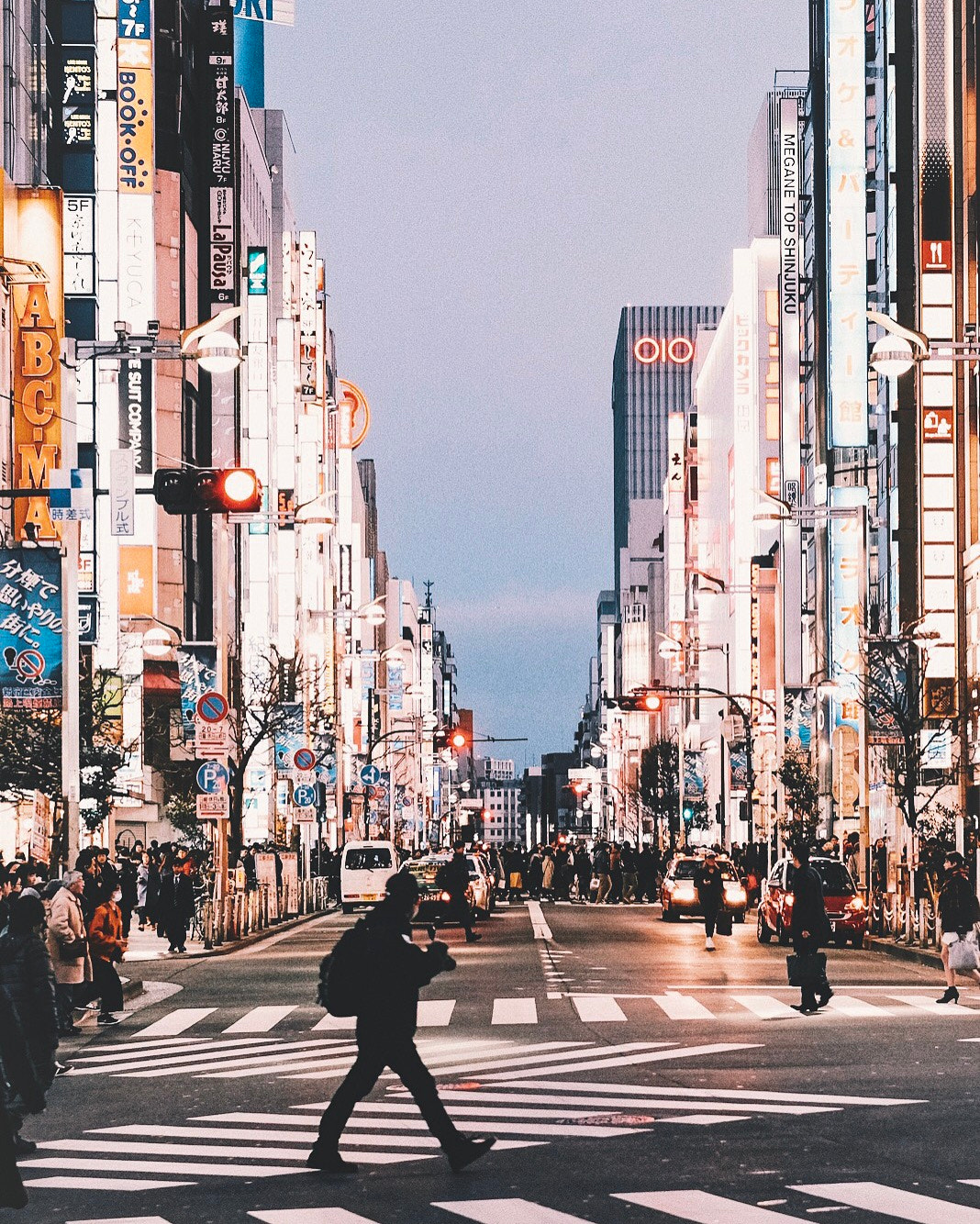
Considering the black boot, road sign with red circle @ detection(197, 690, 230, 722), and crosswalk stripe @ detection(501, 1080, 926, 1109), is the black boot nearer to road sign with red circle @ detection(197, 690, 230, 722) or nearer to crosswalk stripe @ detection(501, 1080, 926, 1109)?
crosswalk stripe @ detection(501, 1080, 926, 1109)

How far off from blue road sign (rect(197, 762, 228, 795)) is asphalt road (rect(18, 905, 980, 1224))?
9588 mm

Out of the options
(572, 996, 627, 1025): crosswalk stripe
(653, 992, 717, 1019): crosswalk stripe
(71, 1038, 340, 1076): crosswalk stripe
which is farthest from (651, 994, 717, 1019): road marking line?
(71, 1038, 340, 1076): crosswalk stripe

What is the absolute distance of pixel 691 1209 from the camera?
10641mm

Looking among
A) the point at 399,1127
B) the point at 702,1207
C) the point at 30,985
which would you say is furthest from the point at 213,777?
the point at 702,1207

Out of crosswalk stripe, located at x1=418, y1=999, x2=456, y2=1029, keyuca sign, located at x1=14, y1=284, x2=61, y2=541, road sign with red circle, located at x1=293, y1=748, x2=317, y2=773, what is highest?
keyuca sign, located at x1=14, y1=284, x2=61, y2=541

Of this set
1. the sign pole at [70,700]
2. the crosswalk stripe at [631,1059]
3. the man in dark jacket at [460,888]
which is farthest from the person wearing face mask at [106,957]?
the man in dark jacket at [460,888]

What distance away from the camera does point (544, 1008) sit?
24438 millimetres

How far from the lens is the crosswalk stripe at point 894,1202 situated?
10344mm

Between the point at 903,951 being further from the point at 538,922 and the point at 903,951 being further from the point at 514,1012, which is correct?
the point at 538,922

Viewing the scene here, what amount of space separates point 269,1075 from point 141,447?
54.4 meters

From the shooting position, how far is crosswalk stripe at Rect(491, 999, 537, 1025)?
22906mm

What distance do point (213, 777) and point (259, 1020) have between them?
14717 millimetres

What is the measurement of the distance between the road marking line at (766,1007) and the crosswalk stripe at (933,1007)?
1377 mm

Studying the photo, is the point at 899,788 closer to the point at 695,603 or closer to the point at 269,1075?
the point at 269,1075
